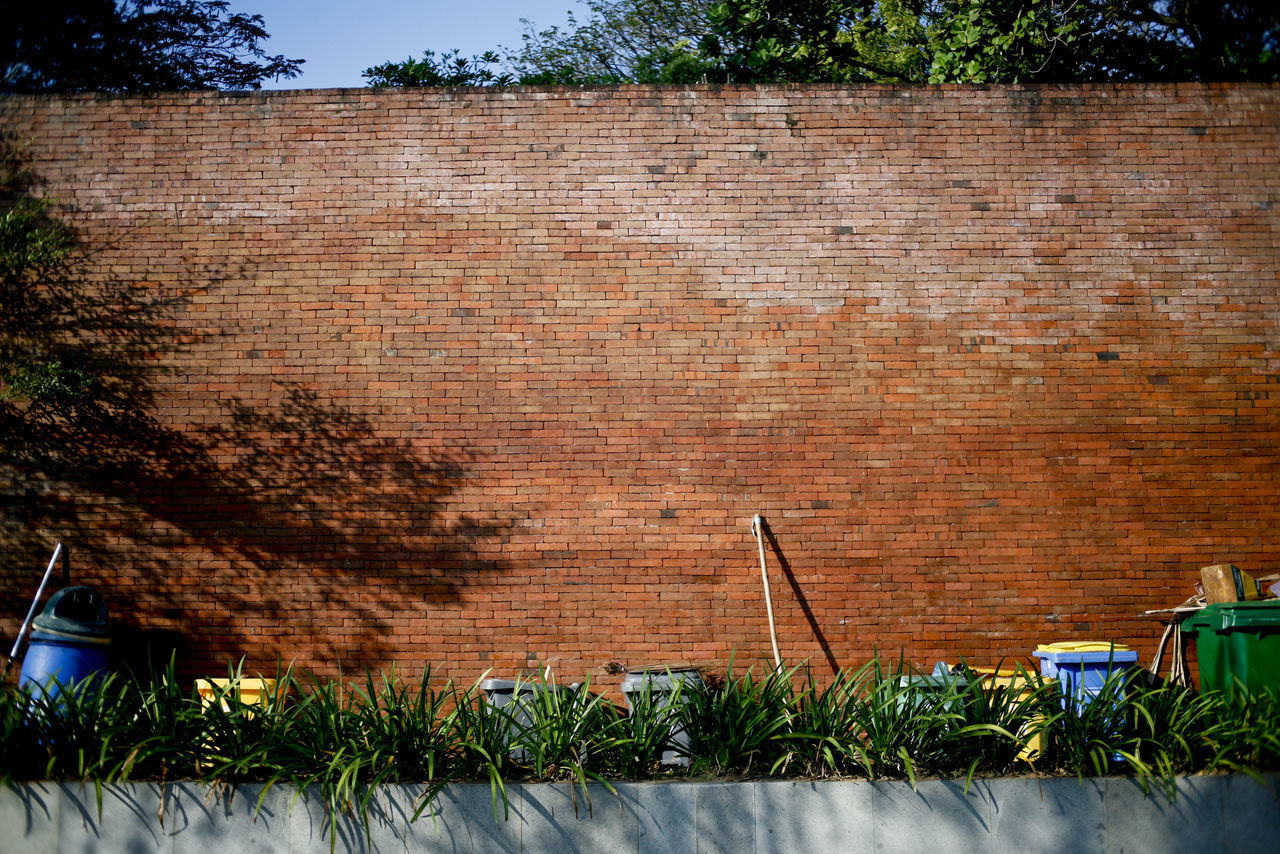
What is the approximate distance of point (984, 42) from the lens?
1152cm


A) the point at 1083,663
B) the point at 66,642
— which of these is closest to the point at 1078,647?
the point at 1083,663

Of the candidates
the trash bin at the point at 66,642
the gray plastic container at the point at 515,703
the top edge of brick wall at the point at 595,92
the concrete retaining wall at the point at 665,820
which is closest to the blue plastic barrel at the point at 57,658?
the trash bin at the point at 66,642

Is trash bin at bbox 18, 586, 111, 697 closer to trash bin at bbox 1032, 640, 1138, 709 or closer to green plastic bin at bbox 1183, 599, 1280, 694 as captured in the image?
trash bin at bbox 1032, 640, 1138, 709

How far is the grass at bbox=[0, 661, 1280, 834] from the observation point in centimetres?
479

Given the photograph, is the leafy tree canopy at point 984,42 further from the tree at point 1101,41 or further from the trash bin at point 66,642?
the trash bin at point 66,642

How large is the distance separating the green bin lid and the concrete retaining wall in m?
2.67

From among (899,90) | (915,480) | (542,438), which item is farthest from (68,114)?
(915,480)

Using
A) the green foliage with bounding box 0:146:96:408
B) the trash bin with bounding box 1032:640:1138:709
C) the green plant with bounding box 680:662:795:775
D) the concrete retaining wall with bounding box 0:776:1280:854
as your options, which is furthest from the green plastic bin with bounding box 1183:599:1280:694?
the green foliage with bounding box 0:146:96:408

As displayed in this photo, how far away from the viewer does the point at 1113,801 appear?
4727mm

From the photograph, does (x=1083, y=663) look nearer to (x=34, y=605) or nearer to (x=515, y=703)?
(x=515, y=703)

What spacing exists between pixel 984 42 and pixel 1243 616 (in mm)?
7843

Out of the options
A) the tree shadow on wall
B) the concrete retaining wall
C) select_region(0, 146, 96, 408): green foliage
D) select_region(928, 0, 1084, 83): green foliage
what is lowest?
the concrete retaining wall

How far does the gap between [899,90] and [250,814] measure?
25.8ft

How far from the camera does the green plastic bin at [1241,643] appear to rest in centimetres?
679
